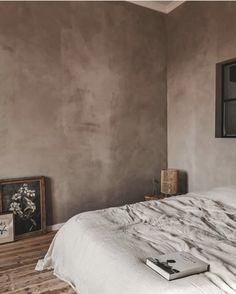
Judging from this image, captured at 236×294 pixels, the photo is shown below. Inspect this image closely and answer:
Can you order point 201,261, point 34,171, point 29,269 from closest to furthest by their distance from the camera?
point 201,261 < point 29,269 < point 34,171

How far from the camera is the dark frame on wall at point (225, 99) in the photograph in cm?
314

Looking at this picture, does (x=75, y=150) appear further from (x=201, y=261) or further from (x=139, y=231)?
(x=201, y=261)

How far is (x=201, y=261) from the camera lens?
4.45ft

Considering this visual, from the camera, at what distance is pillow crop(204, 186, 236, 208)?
2485 millimetres

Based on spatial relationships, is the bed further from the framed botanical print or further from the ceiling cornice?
the ceiling cornice

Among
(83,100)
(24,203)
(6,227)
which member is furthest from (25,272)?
(83,100)

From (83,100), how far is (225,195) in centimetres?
203

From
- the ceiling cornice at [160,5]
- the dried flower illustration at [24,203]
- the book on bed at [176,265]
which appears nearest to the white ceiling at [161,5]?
the ceiling cornice at [160,5]

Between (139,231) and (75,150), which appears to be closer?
(139,231)

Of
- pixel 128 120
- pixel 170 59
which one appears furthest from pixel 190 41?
pixel 128 120

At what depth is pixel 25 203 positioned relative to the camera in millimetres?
3203

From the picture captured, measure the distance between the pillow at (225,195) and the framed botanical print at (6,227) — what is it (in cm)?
214

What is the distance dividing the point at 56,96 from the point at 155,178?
189 cm

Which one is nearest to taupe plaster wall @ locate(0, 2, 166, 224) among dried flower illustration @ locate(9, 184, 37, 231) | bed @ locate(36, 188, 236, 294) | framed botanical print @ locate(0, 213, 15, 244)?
dried flower illustration @ locate(9, 184, 37, 231)
